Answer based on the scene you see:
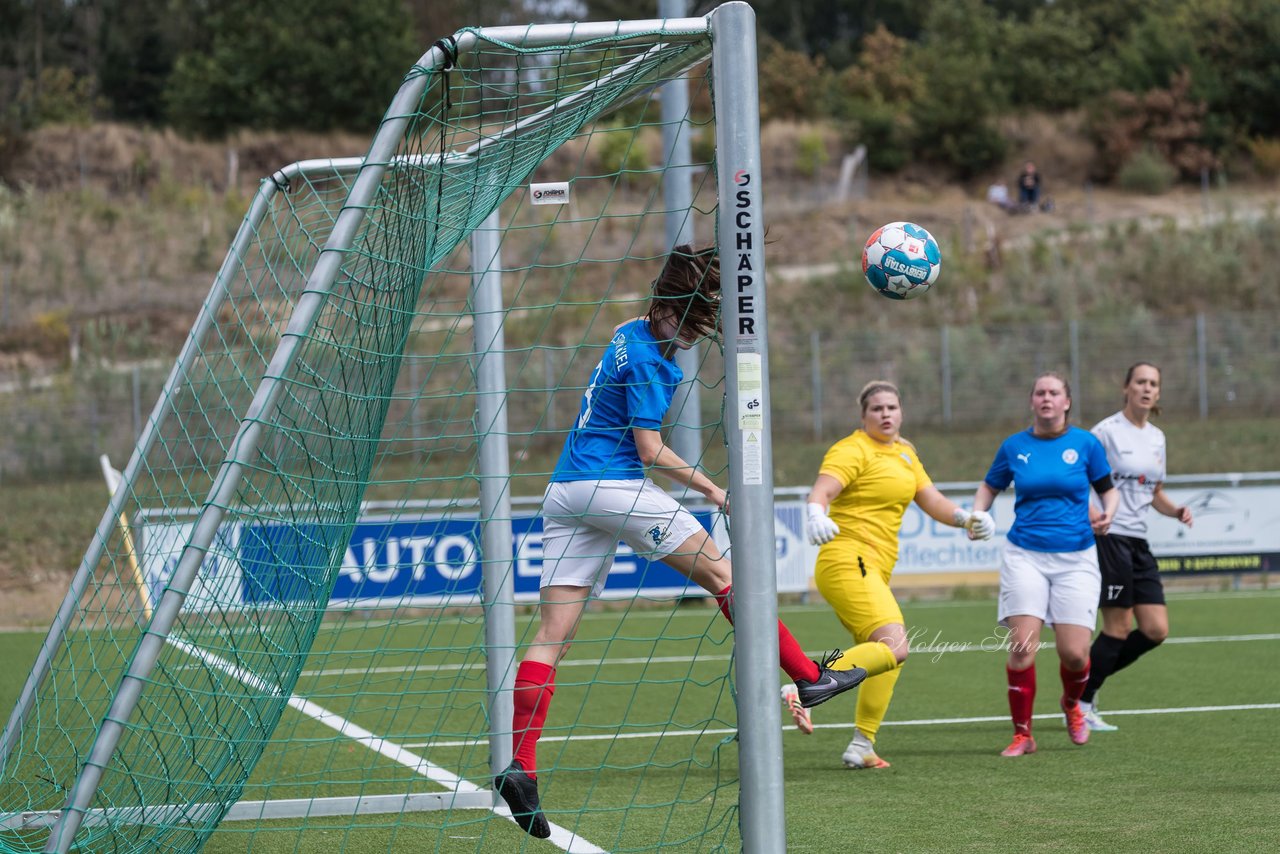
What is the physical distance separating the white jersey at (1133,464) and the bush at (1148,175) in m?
37.0

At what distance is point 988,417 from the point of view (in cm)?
2583

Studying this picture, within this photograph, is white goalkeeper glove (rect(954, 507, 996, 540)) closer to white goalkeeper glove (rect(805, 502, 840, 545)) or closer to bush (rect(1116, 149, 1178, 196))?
white goalkeeper glove (rect(805, 502, 840, 545))

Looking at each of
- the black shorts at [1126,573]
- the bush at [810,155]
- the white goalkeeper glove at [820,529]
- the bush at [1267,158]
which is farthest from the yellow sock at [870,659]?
the bush at [1267,158]

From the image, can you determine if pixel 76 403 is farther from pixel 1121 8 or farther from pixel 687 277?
pixel 1121 8

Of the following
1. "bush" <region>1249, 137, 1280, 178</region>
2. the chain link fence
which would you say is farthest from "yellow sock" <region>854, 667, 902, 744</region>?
"bush" <region>1249, 137, 1280, 178</region>

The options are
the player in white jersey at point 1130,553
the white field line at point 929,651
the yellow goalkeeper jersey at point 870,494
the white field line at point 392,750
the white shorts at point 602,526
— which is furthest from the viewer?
the white field line at point 929,651

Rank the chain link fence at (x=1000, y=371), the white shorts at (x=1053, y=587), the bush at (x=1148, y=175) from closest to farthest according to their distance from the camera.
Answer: the white shorts at (x=1053, y=587), the chain link fence at (x=1000, y=371), the bush at (x=1148, y=175)

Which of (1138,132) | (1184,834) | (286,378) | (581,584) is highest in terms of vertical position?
(1138,132)

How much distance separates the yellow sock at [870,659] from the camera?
6.46m

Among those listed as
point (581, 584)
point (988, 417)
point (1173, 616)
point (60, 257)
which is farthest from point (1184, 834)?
point (60, 257)

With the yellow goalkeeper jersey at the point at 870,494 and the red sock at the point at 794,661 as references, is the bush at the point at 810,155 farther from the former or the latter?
the red sock at the point at 794,661

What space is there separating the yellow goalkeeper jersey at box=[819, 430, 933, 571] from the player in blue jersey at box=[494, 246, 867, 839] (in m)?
2.13

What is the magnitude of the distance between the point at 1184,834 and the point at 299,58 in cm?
4374

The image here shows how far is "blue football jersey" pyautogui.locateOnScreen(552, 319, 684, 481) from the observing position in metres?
5.10
